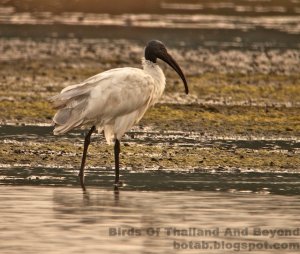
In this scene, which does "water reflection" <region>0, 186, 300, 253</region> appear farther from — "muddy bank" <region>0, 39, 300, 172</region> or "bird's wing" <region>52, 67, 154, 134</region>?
"muddy bank" <region>0, 39, 300, 172</region>

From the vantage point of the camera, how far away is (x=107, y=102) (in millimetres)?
15305

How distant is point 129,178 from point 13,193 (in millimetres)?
1868

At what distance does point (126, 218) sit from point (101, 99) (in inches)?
134

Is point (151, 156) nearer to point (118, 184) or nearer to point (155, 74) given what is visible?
point (155, 74)

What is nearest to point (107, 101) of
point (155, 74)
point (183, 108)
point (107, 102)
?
point (107, 102)

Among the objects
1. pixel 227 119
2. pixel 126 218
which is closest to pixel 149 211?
pixel 126 218

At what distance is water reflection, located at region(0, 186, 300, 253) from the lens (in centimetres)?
1066

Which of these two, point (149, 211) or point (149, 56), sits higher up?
point (149, 56)

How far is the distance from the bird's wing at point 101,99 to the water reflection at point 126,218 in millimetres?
1383

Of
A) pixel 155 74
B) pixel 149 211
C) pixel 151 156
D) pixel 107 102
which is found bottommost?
pixel 151 156

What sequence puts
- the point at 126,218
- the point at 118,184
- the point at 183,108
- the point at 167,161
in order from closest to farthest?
the point at 126,218 → the point at 118,184 → the point at 167,161 → the point at 183,108

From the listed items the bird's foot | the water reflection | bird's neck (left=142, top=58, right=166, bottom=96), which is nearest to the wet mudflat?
the water reflection

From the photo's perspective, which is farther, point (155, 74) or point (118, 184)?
point (155, 74)

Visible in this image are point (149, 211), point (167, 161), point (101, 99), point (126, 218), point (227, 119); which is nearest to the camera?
point (126, 218)
